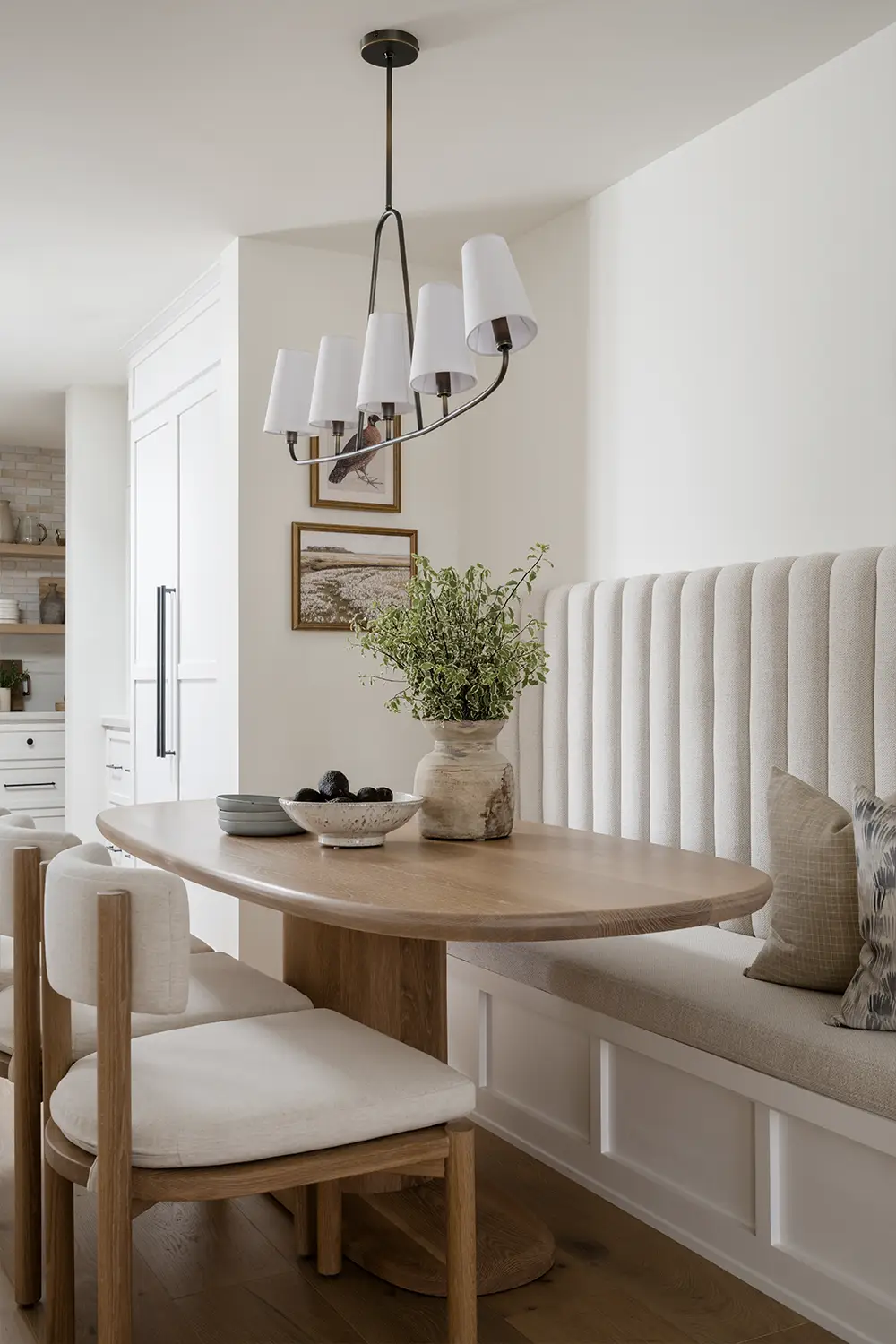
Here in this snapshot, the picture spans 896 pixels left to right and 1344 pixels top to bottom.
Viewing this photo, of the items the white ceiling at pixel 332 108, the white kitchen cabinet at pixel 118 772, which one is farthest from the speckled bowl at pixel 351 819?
the white kitchen cabinet at pixel 118 772

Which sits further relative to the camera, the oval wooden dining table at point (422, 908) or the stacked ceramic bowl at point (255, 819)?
the stacked ceramic bowl at point (255, 819)

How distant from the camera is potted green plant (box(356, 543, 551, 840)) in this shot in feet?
7.91

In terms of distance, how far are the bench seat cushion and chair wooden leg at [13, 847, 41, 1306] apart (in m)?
1.08

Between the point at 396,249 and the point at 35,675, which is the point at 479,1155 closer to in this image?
the point at 396,249

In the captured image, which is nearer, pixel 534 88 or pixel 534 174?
pixel 534 88

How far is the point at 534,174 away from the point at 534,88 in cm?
57

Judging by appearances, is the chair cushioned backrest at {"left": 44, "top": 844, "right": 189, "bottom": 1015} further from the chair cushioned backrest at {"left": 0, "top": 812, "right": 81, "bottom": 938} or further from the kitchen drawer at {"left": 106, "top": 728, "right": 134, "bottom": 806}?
the kitchen drawer at {"left": 106, "top": 728, "right": 134, "bottom": 806}

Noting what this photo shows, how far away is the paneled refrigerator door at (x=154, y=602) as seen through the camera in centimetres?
477

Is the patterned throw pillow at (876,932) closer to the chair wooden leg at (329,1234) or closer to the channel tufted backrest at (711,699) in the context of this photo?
the channel tufted backrest at (711,699)

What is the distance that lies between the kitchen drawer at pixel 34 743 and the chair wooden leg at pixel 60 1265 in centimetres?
474

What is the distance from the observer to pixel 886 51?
273 cm

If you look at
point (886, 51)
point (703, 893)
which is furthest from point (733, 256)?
point (703, 893)

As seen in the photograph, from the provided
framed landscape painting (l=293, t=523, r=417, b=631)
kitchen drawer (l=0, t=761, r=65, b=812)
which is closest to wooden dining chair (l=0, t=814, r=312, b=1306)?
framed landscape painting (l=293, t=523, r=417, b=631)

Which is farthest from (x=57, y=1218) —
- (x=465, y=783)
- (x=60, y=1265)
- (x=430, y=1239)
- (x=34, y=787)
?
(x=34, y=787)
